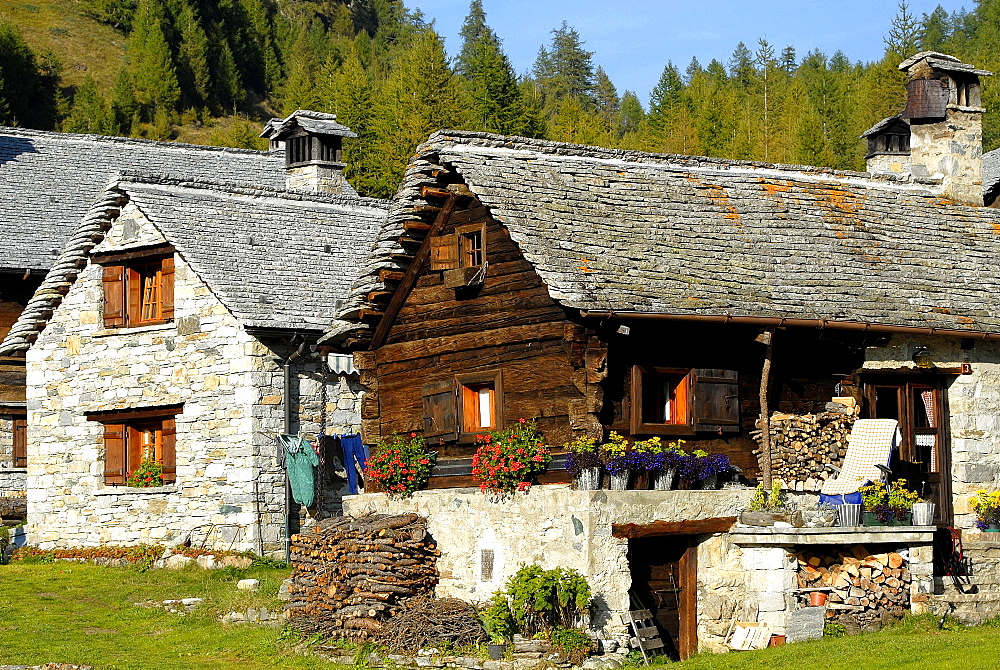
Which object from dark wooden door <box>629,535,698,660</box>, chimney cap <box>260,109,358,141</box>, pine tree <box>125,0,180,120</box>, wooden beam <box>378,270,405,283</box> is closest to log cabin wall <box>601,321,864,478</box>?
dark wooden door <box>629,535,698,660</box>

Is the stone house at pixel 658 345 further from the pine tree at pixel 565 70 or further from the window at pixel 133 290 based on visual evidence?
the pine tree at pixel 565 70

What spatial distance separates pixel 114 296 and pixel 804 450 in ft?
43.7

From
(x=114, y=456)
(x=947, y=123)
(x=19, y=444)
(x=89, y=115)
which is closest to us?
(x=947, y=123)

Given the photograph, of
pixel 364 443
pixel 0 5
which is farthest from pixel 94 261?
pixel 0 5

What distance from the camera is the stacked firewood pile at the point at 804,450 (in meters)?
18.7

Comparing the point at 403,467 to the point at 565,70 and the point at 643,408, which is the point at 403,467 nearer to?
the point at 643,408

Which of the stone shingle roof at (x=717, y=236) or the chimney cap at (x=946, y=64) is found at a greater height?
the chimney cap at (x=946, y=64)

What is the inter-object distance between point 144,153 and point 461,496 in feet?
69.8

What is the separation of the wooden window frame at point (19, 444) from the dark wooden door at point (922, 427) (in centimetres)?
1757

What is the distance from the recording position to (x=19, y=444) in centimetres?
2855

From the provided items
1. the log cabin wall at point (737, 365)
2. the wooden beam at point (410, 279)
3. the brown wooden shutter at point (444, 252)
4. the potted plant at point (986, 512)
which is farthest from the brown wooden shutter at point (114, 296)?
the potted plant at point (986, 512)

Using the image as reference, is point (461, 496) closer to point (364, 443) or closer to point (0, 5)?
point (364, 443)

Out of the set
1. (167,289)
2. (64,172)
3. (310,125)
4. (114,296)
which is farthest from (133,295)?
(310,125)

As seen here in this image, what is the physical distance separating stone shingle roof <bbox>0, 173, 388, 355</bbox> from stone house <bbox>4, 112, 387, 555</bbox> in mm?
37
